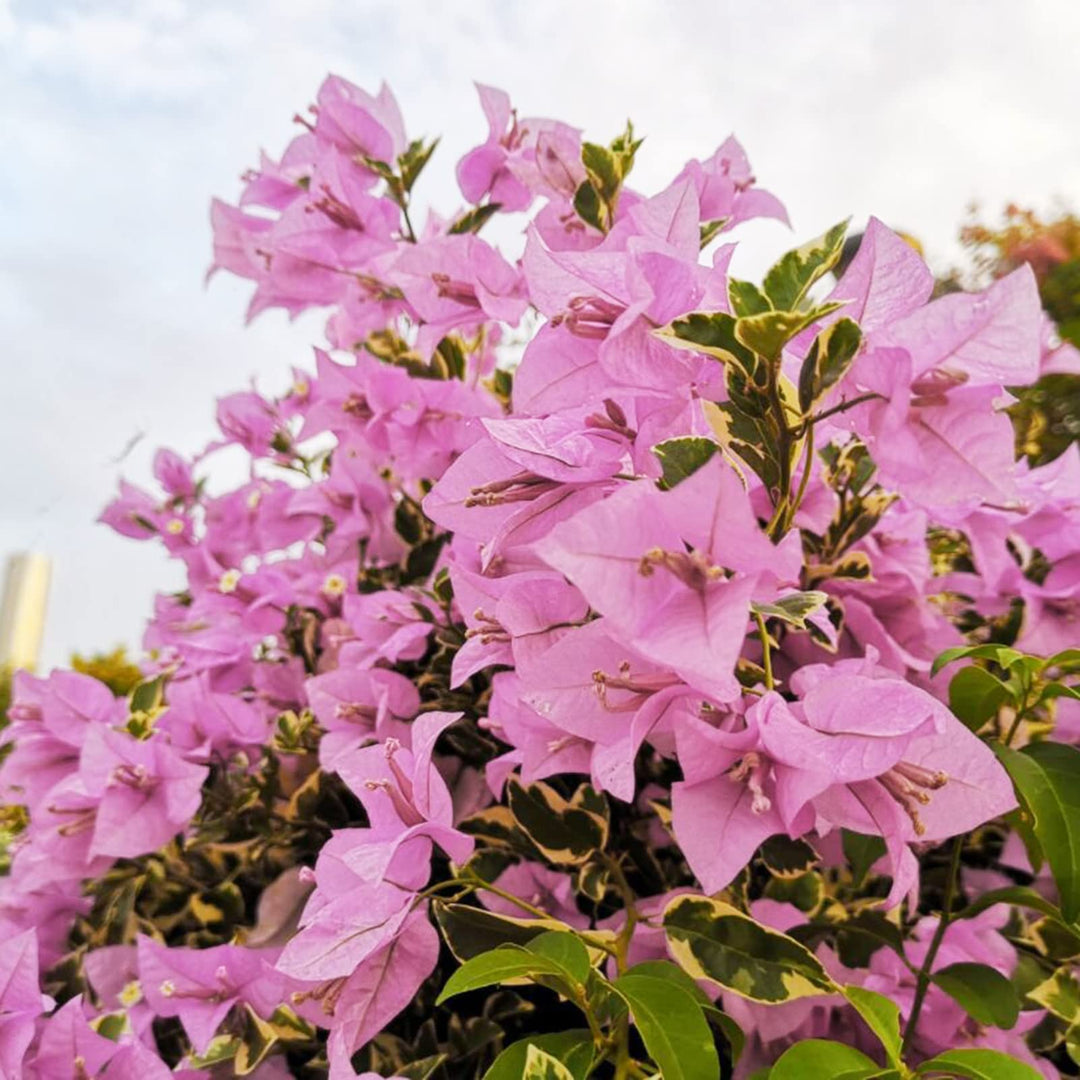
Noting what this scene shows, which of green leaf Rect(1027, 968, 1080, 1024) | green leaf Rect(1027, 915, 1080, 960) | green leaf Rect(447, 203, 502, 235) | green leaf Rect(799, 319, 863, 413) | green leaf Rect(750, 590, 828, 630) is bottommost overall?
green leaf Rect(1027, 968, 1080, 1024)

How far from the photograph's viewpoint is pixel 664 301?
369mm

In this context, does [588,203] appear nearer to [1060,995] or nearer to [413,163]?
[413,163]

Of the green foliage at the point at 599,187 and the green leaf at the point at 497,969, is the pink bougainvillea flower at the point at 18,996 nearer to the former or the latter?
the green leaf at the point at 497,969

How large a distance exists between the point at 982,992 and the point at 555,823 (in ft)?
0.73

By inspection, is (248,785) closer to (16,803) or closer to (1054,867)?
(16,803)

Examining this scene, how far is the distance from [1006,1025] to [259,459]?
773 mm

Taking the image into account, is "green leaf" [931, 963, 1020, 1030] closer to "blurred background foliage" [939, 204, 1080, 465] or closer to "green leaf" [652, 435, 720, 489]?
"green leaf" [652, 435, 720, 489]

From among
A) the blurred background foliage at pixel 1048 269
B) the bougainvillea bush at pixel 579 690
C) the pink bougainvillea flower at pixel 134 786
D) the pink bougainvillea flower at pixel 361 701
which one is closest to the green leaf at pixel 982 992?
the bougainvillea bush at pixel 579 690

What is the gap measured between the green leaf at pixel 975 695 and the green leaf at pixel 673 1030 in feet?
0.69

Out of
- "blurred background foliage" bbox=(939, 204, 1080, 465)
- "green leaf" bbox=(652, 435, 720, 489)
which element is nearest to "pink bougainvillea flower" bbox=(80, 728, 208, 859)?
"green leaf" bbox=(652, 435, 720, 489)

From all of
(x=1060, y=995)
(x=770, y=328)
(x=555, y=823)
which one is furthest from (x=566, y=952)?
(x=1060, y=995)

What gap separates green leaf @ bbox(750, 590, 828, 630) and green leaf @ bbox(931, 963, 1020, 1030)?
237 millimetres

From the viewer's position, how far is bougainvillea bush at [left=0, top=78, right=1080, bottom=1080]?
0.36m

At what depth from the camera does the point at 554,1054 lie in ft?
1.31
